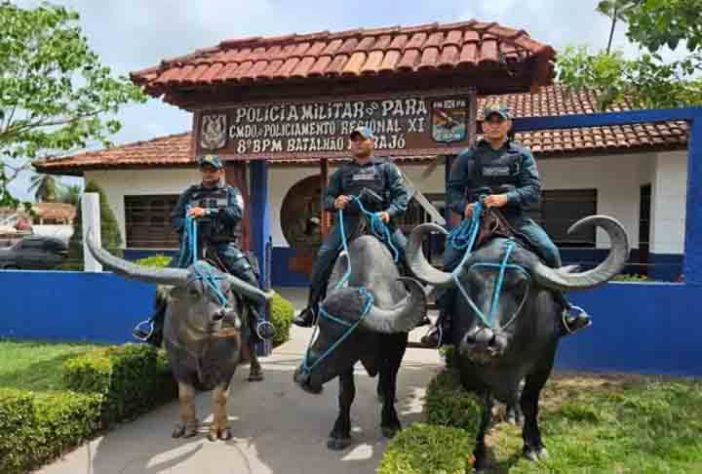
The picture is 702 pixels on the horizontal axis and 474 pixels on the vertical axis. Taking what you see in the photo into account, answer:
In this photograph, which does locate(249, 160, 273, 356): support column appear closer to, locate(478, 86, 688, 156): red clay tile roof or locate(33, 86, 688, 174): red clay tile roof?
locate(33, 86, 688, 174): red clay tile roof

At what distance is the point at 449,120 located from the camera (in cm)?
610

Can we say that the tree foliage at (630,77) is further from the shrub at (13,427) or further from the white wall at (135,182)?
the white wall at (135,182)

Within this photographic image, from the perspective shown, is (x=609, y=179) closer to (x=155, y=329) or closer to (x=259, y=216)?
(x=259, y=216)

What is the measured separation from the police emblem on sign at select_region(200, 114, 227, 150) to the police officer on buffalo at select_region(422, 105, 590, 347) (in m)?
3.34

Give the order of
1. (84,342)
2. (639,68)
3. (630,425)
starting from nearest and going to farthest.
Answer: (630,425) → (639,68) → (84,342)

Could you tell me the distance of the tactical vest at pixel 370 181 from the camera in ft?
16.6

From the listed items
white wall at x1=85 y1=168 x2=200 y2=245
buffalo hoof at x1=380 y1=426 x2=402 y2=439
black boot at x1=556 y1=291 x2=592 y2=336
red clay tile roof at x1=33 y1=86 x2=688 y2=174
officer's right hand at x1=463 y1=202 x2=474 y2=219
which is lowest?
buffalo hoof at x1=380 y1=426 x2=402 y2=439

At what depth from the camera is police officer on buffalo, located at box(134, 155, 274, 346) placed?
5191 mm

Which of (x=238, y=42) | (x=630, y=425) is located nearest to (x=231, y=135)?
(x=238, y=42)

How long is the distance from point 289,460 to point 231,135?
385 centimetres

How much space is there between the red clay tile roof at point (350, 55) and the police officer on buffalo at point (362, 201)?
133 cm

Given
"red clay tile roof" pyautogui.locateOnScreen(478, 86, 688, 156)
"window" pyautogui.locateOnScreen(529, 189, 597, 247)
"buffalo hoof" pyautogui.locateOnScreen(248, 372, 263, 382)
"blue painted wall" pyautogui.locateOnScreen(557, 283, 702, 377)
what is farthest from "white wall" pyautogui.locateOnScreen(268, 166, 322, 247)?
"blue painted wall" pyautogui.locateOnScreen(557, 283, 702, 377)

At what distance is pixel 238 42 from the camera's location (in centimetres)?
752

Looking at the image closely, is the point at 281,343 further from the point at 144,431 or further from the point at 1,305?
the point at 1,305
